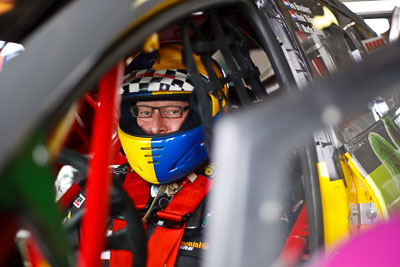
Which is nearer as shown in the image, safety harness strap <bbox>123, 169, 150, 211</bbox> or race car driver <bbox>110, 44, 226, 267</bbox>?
race car driver <bbox>110, 44, 226, 267</bbox>

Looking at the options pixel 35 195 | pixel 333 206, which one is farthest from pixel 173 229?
pixel 35 195

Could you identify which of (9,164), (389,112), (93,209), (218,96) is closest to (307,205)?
(218,96)

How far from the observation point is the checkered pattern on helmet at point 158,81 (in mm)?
1626

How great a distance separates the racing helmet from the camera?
1574 millimetres

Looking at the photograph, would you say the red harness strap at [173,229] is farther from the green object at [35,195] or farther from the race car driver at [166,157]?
the green object at [35,195]

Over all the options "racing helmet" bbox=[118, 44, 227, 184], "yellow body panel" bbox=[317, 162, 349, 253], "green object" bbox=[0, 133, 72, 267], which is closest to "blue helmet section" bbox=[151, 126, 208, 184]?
"racing helmet" bbox=[118, 44, 227, 184]

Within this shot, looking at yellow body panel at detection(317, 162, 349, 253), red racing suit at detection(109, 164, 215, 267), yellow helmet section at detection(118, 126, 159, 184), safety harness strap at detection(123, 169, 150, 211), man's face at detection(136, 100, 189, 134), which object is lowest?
yellow body panel at detection(317, 162, 349, 253)

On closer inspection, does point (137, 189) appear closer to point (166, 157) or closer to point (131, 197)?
point (131, 197)

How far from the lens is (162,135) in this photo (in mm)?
1574

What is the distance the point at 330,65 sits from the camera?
1.34 metres

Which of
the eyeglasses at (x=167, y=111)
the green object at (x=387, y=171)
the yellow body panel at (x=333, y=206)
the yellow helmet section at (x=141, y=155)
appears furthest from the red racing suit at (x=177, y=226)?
the green object at (x=387, y=171)

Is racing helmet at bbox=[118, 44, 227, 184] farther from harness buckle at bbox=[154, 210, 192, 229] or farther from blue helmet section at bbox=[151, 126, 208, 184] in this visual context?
harness buckle at bbox=[154, 210, 192, 229]

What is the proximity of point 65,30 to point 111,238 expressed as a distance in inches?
23.9

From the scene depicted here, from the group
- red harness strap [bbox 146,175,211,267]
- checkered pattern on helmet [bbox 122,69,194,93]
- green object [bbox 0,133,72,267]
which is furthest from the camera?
checkered pattern on helmet [bbox 122,69,194,93]
